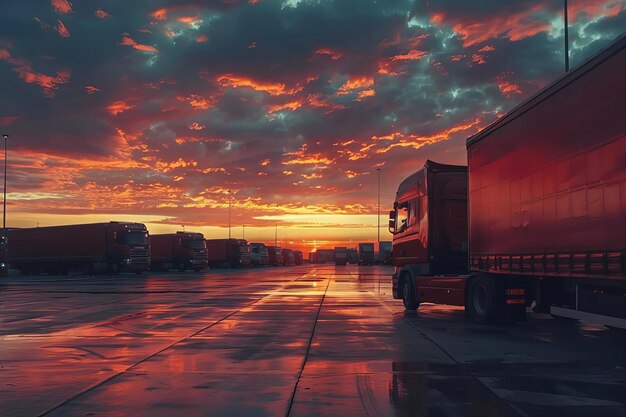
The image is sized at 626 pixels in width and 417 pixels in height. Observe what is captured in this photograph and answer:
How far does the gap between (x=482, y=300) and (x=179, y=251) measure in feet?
174

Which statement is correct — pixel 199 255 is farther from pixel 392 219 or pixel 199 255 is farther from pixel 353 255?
pixel 353 255

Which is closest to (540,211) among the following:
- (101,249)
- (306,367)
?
(306,367)

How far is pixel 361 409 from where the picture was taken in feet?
21.3

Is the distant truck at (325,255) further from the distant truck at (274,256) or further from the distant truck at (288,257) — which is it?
the distant truck at (274,256)

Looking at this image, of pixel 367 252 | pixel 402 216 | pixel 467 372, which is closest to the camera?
pixel 467 372

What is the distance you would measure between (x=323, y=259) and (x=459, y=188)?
6795 inches

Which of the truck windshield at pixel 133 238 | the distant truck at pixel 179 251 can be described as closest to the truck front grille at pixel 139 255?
the truck windshield at pixel 133 238

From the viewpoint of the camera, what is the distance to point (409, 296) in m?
18.2

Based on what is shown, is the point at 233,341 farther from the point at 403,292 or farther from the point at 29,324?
the point at 403,292

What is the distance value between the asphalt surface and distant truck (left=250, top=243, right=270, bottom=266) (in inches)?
2904

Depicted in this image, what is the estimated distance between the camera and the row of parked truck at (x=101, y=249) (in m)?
52.9

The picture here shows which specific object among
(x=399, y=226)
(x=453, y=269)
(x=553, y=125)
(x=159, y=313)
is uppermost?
(x=553, y=125)

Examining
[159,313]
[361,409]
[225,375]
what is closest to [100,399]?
[225,375]

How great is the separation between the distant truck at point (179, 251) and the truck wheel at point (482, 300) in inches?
2019
